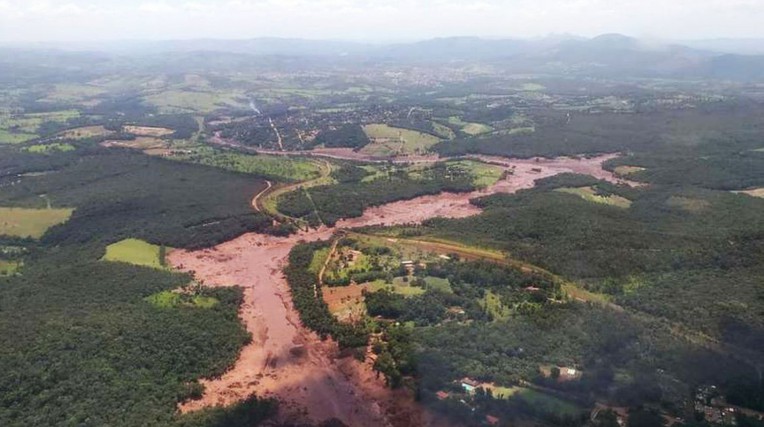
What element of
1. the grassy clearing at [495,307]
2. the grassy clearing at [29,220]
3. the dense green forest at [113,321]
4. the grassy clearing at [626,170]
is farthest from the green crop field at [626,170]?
the grassy clearing at [29,220]

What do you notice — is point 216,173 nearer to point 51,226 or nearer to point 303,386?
point 51,226

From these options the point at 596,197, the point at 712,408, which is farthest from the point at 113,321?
the point at 596,197

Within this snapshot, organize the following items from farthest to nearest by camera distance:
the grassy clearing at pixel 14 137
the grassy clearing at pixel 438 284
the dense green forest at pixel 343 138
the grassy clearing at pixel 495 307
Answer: the grassy clearing at pixel 14 137, the dense green forest at pixel 343 138, the grassy clearing at pixel 438 284, the grassy clearing at pixel 495 307

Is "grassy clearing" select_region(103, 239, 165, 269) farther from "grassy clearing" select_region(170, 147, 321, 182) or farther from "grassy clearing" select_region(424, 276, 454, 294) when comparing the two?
"grassy clearing" select_region(170, 147, 321, 182)

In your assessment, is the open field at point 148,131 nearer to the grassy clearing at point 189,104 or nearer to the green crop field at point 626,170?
the grassy clearing at point 189,104

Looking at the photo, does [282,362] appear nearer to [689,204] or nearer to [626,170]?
[689,204]

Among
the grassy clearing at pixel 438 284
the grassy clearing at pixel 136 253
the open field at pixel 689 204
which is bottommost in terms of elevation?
the grassy clearing at pixel 136 253
